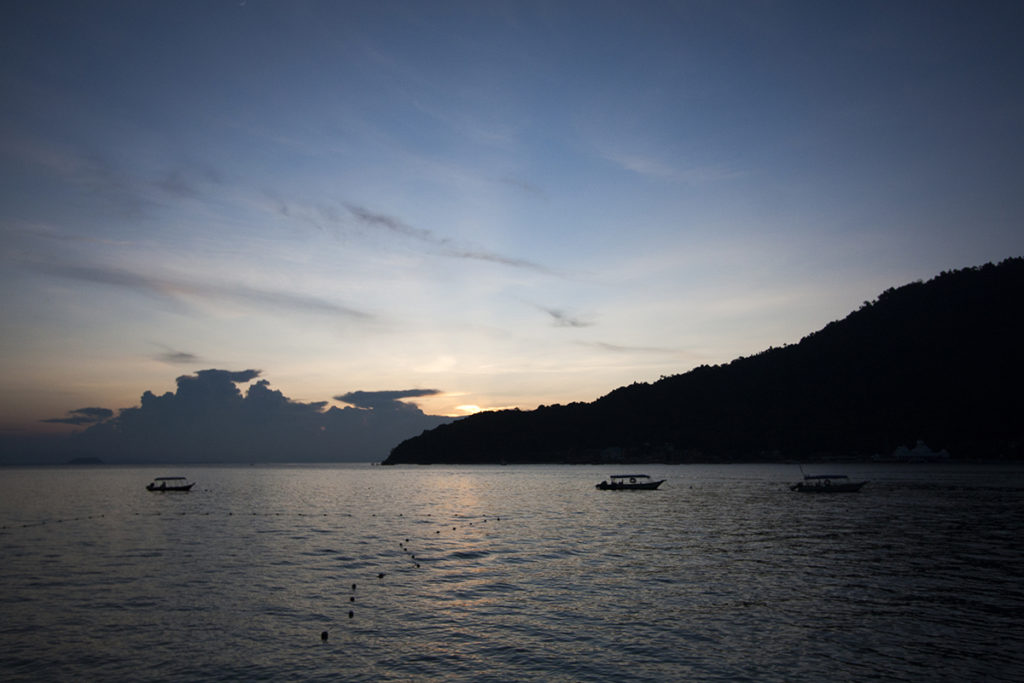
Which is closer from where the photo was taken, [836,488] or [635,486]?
[836,488]

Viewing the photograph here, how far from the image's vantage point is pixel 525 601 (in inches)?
1377

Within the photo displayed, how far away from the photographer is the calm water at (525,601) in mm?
24656

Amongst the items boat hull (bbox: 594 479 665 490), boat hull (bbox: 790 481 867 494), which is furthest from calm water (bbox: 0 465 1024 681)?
boat hull (bbox: 594 479 665 490)

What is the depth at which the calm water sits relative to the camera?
2466 cm

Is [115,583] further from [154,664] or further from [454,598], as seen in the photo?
[454,598]

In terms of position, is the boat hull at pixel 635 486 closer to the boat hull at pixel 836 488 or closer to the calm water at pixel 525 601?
the boat hull at pixel 836 488

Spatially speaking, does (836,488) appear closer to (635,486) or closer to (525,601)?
(635,486)

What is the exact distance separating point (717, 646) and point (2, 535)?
78.3m

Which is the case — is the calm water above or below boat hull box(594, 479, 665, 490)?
above

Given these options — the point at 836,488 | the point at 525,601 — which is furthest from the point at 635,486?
the point at 525,601

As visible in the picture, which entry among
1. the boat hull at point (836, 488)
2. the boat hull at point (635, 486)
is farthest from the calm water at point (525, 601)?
the boat hull at point (635, 486)

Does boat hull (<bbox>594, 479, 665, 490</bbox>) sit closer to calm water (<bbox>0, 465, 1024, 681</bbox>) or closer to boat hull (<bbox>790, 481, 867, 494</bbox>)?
boat hull (<bbox>790, 481, 867, 494</bbox>)

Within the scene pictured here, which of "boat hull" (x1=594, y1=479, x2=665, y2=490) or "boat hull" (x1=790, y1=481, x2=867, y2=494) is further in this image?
"boat hull" (x1=594, y1=479, x2=665, y2=490)

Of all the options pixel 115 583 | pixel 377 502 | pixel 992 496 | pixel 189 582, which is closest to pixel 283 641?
pixel 189 582
